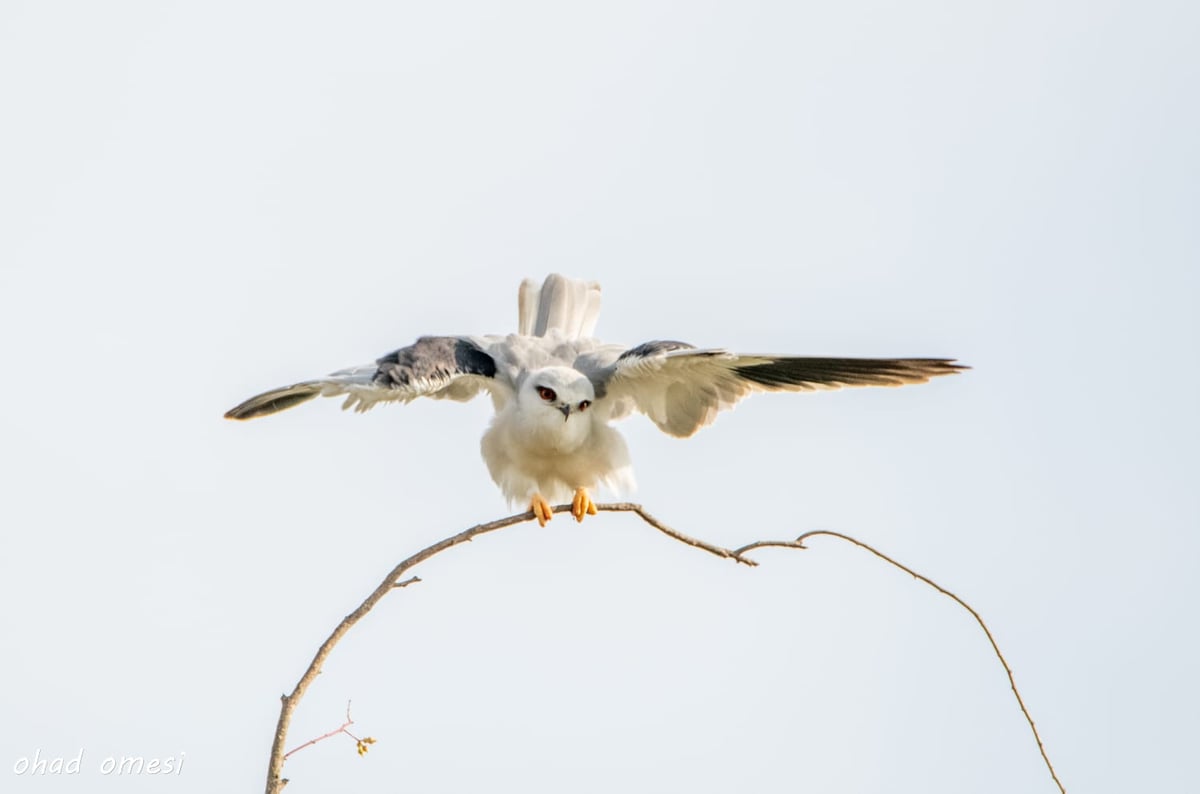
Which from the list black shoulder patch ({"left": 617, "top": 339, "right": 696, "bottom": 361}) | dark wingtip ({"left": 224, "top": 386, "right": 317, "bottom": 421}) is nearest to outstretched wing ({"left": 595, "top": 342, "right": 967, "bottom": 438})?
black shoulder patch ({"left": 617, "top": 339, "right": 696, "bottom": 361})

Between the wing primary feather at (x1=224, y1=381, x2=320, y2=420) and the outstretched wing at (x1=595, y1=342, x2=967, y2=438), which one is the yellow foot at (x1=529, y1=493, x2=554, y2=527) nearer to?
the outstretched wing at (x1=595, y1=342, x2=967, y2=438)

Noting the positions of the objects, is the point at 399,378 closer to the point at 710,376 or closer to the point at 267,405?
the point at 267,405

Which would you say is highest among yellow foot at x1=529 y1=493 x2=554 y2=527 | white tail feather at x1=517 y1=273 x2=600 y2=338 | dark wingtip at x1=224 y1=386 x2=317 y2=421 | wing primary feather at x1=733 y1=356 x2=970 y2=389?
white tail feather at x1=517 y1=273 x2=600 y2=338

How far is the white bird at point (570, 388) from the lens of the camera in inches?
245

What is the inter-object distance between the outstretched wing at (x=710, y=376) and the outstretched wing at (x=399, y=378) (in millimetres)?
602

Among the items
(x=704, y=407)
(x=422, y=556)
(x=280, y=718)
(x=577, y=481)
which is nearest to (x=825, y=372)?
(x=704, y=407)

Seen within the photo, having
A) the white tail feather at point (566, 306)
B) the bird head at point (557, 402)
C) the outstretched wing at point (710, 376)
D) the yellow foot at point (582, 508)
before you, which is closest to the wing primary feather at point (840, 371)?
the outstretched wing at point (710, 376)

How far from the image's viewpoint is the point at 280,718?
324cm

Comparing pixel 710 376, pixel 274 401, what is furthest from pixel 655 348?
pixel 274 401

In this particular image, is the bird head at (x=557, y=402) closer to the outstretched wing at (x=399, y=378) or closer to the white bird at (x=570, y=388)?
the white bird at (x=570, y=388)

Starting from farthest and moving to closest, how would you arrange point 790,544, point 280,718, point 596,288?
point 596,288 → point 790,544 → point 280,718

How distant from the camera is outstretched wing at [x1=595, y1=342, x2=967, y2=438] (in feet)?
20.0

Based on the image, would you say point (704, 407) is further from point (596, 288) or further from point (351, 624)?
point (351, 624)

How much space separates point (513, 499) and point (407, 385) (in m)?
0.75
